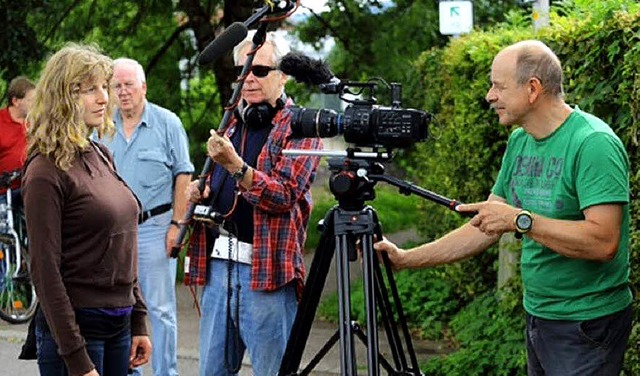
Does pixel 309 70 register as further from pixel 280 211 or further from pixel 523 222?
pixel 523 222

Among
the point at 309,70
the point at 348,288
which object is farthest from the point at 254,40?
the point at 348,288

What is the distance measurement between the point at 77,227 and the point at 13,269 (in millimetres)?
6195

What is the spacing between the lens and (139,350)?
4.80 meters

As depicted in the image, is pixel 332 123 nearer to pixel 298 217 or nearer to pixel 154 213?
pixel 298 217

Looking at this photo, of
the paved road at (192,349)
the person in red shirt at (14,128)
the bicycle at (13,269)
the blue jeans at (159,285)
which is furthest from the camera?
the bicycle at (13,269)

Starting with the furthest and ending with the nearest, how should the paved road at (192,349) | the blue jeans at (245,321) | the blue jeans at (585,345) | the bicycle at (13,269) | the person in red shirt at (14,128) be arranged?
1. the bicycle at (13,269)
2. the person in red shirt at (14,128)
3. the paved road at (192,349)
4. the blue jeans at (245,321)
5. the blue jeans at (585,345)

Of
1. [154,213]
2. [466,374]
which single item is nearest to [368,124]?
[154,213]

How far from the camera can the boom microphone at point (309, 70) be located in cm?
463

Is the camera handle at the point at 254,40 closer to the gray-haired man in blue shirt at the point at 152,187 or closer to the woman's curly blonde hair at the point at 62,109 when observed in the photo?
the woman's curly blonde hair at the point at 62,109

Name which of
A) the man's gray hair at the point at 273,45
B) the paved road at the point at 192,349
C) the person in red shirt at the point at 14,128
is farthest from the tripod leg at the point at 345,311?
the person in red shirt at the point at 14,128

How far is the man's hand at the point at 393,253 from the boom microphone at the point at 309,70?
22.9 inches

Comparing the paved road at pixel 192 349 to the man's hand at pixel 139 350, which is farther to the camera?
the paved road at pixel 192 349

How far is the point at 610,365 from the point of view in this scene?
4.25m

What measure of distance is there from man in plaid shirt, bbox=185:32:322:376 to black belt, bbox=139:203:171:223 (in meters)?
1.36
